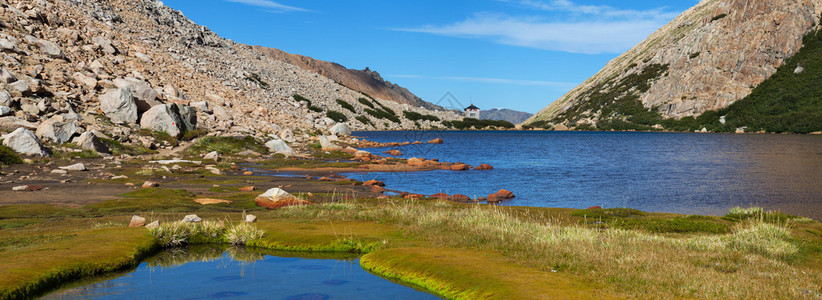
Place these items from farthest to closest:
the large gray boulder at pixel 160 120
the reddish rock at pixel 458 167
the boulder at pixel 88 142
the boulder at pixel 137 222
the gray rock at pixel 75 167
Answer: the reddish rock at pixel 458 167
the large gray boulder at pixel 160 120
the boulder at pixel 88 142
the gray rock at pixel 75 167
the boulder at pixel 137 222

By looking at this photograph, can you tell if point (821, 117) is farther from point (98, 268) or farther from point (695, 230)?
point (98, 268)

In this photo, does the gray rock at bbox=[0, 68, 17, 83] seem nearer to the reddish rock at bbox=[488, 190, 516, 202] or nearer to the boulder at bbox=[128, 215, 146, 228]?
the boulder at bbox=[128, 215, 146, 228]

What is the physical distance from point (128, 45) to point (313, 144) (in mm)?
33362

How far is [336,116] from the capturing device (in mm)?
182875

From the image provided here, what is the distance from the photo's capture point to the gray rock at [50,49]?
6078cm

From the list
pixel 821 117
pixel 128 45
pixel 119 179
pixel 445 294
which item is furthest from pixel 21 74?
pixel 821 117

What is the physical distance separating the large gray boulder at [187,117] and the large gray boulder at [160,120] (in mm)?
2403

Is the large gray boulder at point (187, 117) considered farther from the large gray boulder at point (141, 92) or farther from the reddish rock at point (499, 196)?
the reddish rock at point (499, 196)

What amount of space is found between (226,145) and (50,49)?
74.5ft

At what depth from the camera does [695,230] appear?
841 inches

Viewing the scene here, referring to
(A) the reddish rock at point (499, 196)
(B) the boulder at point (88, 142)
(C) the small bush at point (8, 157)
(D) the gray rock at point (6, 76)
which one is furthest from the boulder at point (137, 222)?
(D) the gray rock at point (6, 76)

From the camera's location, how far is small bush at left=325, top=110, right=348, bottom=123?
177000 millimetres

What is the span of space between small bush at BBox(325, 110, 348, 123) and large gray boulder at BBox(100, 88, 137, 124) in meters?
A: 118

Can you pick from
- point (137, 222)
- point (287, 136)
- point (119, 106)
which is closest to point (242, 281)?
point (137, 222)
